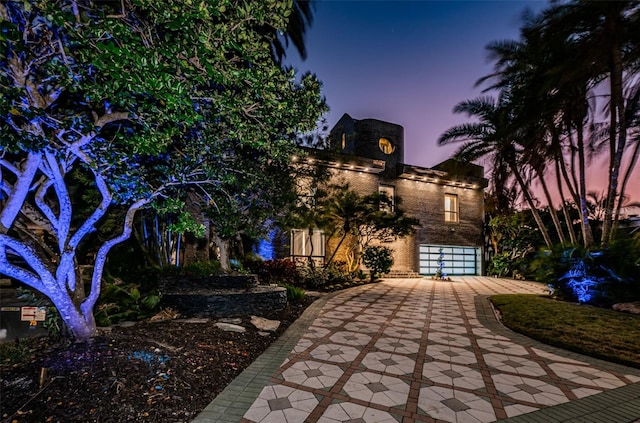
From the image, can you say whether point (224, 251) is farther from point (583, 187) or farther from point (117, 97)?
point (583, 187)

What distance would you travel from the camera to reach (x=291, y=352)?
4324mm

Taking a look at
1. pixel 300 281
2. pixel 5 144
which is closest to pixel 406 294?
pixel 300 281

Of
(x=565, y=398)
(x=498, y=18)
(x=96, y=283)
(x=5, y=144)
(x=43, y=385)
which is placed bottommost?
(x=565, y=398)

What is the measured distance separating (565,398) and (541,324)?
359cm

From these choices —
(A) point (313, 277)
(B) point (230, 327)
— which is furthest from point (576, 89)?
(B) point (230, 327)

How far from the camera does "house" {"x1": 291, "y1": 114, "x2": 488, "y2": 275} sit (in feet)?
52.9

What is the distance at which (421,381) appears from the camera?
3.45 m

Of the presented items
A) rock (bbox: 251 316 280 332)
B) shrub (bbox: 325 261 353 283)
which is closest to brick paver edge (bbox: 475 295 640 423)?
rock (bbox: 251 316 280 332)

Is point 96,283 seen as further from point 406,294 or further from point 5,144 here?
point 406,294

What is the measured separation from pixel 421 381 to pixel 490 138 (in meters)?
11.6

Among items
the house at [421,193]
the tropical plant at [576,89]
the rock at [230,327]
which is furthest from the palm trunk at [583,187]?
the rock at [230,327]

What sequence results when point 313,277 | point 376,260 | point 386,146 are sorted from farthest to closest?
point 386,146 < point 376,260 < point 313,277

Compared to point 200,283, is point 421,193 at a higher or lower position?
higher

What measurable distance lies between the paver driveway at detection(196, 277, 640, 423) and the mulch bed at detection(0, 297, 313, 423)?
34cm
